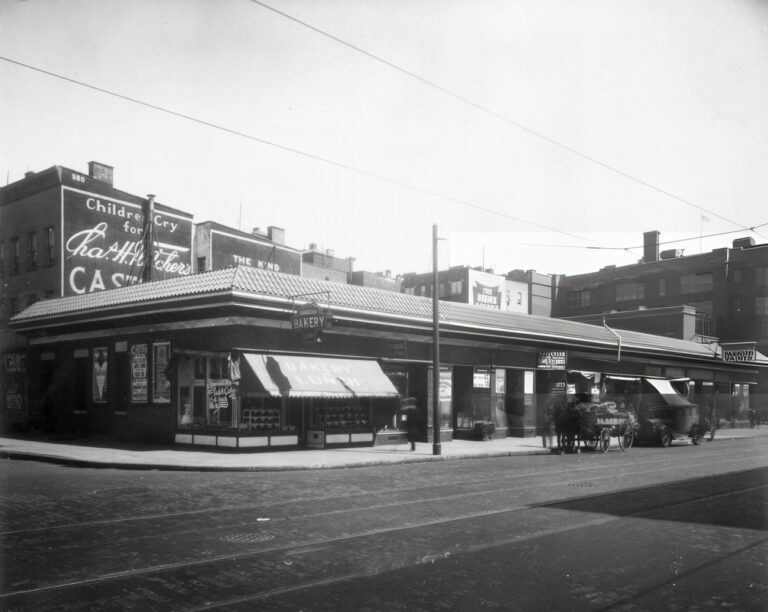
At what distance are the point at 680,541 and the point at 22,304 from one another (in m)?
31.4

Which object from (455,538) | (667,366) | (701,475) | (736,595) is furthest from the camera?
(667,366)

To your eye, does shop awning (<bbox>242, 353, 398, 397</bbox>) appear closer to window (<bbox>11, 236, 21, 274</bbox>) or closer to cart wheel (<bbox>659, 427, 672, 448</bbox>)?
cart wheel (<bbox>659, 427, 672, 448</bbox>)

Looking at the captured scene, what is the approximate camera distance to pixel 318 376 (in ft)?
67.3

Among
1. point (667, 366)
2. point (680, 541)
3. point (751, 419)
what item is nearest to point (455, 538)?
point (680, 541)

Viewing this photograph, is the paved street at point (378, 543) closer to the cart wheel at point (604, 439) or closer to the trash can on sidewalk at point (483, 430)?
the cart wheel at point (604, 439)

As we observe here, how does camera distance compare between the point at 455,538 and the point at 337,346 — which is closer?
the point at 455,538

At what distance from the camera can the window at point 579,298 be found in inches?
3031

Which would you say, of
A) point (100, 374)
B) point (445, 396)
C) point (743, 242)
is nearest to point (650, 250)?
point (743, 242)

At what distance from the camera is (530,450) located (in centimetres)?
2264

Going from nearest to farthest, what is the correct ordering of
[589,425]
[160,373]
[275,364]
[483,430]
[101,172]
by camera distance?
[275,364] < [160,373] < [589,425] < [483,430] < [101,172]

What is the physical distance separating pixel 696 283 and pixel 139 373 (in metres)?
57.3

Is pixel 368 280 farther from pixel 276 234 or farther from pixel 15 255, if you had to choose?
pixel 15 255

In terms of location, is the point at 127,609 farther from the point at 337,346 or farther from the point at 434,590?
the point at 337,346

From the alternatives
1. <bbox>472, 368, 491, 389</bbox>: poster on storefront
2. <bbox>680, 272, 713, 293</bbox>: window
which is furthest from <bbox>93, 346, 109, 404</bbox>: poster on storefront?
<bbox>680, 272, 713, 293</bbox>: window
